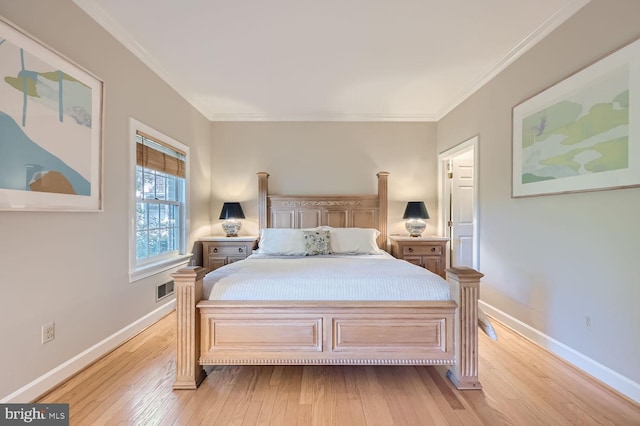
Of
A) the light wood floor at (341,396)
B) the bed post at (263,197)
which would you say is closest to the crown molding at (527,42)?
the light wood floor at (341,396)

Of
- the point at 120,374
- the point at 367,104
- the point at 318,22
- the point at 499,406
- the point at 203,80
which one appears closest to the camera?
the point at 499,406

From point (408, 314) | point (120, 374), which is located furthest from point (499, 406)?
point (120, 374)

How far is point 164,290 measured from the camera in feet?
9.91

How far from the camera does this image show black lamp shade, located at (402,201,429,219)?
3941mm

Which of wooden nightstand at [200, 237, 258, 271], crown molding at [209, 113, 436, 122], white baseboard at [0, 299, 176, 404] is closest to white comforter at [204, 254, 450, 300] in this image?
white baseboard at [0, 299, 176, 404]

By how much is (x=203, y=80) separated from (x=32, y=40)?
5.36 ft

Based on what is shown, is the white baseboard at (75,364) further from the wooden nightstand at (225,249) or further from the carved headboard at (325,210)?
the carved headboard at (325,210)

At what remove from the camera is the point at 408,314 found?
71.1 inches

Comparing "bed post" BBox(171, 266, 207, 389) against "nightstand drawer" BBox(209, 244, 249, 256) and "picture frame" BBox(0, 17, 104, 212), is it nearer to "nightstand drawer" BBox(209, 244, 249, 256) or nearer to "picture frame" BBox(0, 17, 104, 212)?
"picture frame" BBox(0, 17, 104, 212)

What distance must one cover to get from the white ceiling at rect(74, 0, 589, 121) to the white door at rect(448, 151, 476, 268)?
1.02m

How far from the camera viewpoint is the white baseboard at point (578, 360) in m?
1.67

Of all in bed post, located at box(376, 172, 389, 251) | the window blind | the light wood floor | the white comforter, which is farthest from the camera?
bed post, located at box(376, 172, 389, 251)

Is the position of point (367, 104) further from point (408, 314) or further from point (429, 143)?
point (408, 314)

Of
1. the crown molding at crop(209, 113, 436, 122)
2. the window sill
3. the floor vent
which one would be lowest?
the floor vent
